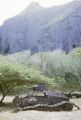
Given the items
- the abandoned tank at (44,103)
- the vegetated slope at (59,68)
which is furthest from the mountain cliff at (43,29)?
the abandoned tank at (44,103)

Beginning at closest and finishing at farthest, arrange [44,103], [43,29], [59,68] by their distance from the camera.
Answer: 1. [44,103]
2. [59,68]
3. [43,29]

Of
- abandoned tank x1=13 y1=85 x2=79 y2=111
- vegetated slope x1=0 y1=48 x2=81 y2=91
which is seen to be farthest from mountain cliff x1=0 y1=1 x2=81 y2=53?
abandoned tank x1=13 y1=85 x2=79 y2=111

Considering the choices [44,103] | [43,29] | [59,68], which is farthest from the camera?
[43,29]

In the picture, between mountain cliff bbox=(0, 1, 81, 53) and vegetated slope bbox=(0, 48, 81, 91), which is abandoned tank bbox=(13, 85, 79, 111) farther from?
mountain cliff bbox=(0, 1, 81, 53)

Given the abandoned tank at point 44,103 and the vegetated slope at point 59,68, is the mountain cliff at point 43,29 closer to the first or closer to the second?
the vegetated slope at point 59,68

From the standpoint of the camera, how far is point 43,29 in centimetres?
10669

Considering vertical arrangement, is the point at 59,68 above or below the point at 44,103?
below

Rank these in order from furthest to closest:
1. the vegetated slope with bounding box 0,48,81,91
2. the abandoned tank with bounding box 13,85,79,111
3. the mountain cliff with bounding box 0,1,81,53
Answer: the mountain cliff with bounding box 0,1,81,53, the vegetated slope with bounding box 0,48,81,91, the abandoned tank with bounding box 13,85,79,111

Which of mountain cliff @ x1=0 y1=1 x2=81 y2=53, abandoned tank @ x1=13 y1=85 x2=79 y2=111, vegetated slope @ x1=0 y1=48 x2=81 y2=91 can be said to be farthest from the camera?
mountain cliff @ x1=0 y1=1 x2=81 y2=53

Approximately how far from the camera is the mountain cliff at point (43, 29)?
9744 centimetres

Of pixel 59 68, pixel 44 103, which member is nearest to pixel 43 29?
pixel 59 68

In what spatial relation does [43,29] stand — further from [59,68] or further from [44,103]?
[44,103]

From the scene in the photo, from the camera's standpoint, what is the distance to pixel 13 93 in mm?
42688

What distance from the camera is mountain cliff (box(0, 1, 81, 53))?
320 feet
